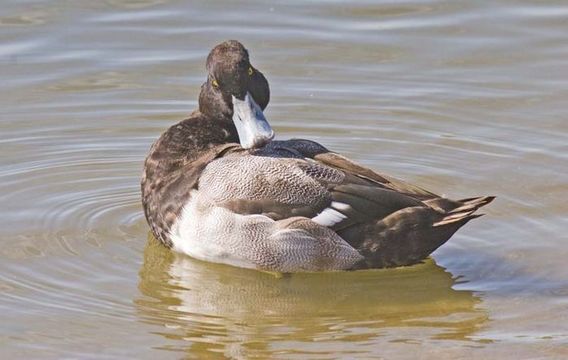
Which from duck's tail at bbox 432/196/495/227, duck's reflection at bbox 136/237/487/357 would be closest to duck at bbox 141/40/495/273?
duck's tail at bbox 432/196/495/227

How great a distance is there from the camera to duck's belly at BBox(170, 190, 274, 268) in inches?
339

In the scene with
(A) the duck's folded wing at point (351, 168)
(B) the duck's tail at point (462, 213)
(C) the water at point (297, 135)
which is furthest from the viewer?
(A) the duck's folded wing at point (351, 168)

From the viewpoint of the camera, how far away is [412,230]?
859 centimetres

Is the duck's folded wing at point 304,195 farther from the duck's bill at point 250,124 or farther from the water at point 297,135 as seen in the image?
the water at point 297,135

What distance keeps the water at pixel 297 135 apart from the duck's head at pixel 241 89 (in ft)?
2.99

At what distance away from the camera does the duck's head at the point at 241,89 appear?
29.1 ft

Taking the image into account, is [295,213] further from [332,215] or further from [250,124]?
[250,124]

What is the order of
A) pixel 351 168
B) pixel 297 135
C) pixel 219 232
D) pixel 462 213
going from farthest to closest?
pixel 297 135, pixel 351 168, pixel 219 232, pixel 462 213

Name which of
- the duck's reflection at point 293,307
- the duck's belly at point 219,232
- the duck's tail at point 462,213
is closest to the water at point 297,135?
the duck's reflection at point 293,307

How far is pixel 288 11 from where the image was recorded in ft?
43.9

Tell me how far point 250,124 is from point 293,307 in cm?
129

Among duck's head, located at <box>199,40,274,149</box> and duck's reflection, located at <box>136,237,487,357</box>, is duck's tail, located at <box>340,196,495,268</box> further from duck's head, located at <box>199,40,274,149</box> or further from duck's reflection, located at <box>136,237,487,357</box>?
duck's head, located at <box>199,40,274,149</box>

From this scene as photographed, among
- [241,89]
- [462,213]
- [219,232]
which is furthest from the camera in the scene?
[241,89]

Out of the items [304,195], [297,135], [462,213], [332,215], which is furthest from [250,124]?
[297,135]
